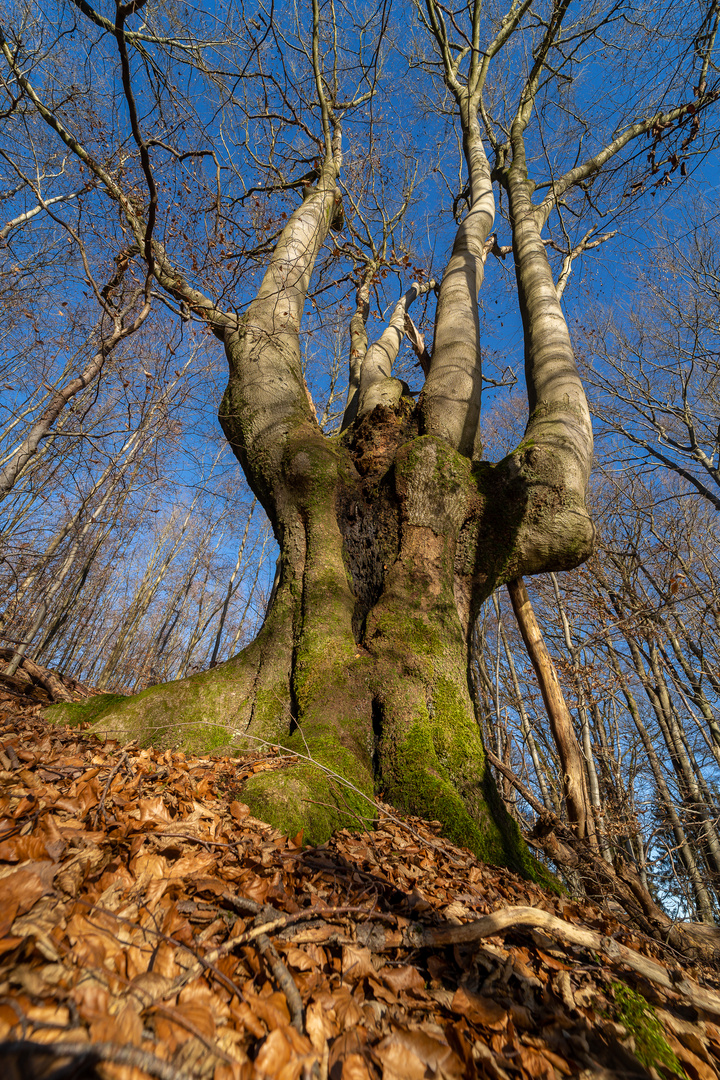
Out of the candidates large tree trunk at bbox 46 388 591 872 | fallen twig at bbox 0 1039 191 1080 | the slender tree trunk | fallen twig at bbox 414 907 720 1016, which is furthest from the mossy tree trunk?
fallen twig at bbox 0 1039 191 1080

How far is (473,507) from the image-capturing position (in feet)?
11.2

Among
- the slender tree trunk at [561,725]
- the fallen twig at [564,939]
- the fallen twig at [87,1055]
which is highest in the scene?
the slender tree trunk at [561,725]

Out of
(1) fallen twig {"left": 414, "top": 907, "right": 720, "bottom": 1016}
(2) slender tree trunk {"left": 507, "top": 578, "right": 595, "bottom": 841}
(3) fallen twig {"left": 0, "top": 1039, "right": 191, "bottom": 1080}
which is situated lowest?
(3) fallen twig {"left": 0, "top": 1039, "right": 191, "bottom": 1080}

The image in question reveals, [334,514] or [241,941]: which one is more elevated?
[334,514]

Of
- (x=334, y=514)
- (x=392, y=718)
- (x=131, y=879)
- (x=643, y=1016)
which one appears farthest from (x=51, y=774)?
(x=334, y=514)

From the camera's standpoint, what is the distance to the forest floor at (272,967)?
2.66 feet

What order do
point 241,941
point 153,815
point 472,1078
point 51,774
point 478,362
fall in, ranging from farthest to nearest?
1. point 478,362
2. point 51,774
3. point 153,815
4. point 241,941
5. point 472,1078

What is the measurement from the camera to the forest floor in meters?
0.81

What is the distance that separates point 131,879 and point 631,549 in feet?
35.1

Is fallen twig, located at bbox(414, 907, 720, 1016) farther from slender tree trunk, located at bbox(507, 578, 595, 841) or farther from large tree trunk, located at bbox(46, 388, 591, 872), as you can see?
slender tree trunk, located at bbox(507, 578, 595, 841)

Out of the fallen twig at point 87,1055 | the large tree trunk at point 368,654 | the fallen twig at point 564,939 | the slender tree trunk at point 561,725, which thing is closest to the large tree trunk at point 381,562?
the large tree trunk at point 368,654

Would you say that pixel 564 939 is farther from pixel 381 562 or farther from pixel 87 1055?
pixel 381 562

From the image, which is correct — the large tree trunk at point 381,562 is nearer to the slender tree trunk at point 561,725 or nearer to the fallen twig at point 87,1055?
the slender tree trunk at point 561,725

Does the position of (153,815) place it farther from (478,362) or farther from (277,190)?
(277,190)
